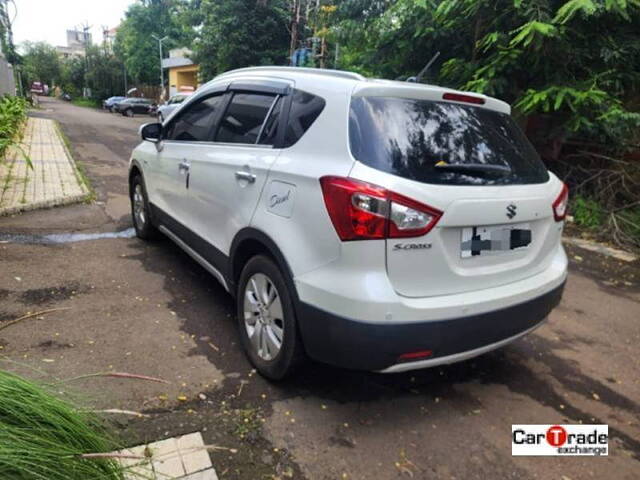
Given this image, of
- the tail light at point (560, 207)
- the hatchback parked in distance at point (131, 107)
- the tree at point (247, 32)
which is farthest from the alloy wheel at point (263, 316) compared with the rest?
the hatchback parked in distance at point (131, 107)

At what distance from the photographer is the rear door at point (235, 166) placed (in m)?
2.92

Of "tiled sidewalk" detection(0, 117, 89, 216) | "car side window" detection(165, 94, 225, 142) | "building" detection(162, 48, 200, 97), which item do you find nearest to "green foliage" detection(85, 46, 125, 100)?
"building" detection(162, 48, 200, 97)

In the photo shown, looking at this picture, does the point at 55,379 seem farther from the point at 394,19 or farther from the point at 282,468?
the point at 394,19

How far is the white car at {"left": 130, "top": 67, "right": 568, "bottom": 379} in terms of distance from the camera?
7.25 feet

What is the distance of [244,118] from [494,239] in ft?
6.06

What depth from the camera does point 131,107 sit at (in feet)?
112

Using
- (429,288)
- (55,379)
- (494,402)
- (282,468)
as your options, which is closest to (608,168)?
(494,402)

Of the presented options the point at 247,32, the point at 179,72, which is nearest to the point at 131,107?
the point at 179,72

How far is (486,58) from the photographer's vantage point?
25.7 feet

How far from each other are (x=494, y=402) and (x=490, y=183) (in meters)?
1.35

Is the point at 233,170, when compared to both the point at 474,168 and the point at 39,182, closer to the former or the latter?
the point at 474,168

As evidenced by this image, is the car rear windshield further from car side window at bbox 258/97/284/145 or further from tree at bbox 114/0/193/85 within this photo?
tree at bbox 114/0/193/85

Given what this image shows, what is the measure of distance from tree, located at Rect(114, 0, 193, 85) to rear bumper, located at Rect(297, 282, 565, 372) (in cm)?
4941

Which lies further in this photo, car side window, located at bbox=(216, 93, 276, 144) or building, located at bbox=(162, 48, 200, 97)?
building, located at bbox=(162, 48, 200, 97)
